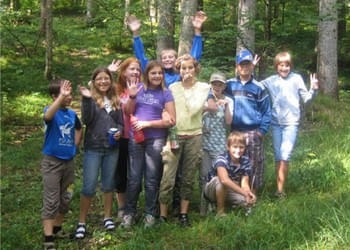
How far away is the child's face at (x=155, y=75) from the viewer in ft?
16.4

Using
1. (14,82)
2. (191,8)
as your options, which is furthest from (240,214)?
(14,82)

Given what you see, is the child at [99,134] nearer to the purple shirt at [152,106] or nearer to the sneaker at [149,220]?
the purple shirt at [152,106]

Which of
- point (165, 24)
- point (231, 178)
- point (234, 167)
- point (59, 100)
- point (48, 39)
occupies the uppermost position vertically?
point (48, 39)

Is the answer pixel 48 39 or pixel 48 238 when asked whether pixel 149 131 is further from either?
pixel 48 39

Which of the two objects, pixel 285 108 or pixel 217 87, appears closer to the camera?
pixel 217 87

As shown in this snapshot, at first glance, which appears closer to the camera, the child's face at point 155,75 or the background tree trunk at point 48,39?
the child's face at point 155,75

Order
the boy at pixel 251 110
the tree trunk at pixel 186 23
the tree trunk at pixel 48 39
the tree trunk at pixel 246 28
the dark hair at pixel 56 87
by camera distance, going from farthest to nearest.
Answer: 1. the tree trunk at pixel 48 39
2. the tree trunk at pixel 186 23
3. the tree trunk at pixel 246 28
4. the boy at pixel 251 110
5. the dark hair at pixel 56 87

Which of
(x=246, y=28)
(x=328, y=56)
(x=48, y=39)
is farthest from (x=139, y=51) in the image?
(x=48, y=39)

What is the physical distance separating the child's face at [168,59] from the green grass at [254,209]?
1.87 m

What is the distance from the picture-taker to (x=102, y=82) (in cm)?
505

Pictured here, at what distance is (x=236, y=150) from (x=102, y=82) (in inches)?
69.1

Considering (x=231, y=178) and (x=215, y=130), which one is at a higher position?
(x=215, y=130)

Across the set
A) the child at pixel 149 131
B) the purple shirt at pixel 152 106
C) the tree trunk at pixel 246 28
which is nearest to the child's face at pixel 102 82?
the child at pixel 149 131

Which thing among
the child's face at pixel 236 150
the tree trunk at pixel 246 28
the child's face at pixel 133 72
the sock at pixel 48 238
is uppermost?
the tree trunk at pixel 246 28
